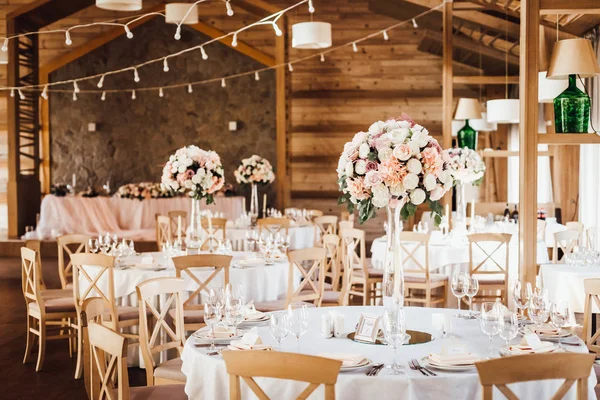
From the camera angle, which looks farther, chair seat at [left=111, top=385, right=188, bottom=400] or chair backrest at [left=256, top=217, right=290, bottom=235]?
chair backrest at [left=256, top=217, right=290, bottom=235]

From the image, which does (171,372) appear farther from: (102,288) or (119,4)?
(119,4)

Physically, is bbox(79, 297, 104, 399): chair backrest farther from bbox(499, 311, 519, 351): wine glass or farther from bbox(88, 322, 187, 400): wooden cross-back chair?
bbox(499, 311, 519, 351): wine glass

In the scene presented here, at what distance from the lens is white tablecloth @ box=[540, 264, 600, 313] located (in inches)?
222

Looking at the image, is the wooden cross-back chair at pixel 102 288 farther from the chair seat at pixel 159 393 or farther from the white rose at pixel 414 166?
the white rose at pixel 414 166

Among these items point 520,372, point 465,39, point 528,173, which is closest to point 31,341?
point 528,173

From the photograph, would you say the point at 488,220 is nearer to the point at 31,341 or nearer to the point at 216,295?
the point at 31,341

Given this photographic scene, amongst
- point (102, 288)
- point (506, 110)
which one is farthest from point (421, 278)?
point (102, 288)

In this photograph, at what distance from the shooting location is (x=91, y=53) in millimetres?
15344

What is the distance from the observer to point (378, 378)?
2.98 m

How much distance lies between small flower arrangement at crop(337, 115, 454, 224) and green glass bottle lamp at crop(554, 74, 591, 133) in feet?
6.18

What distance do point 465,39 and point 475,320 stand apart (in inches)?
353

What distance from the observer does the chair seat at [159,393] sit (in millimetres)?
3658

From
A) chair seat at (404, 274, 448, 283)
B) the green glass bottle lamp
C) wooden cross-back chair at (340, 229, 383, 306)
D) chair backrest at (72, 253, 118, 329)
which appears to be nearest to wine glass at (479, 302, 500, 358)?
the green glass bottle lamp

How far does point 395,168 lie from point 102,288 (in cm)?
335
